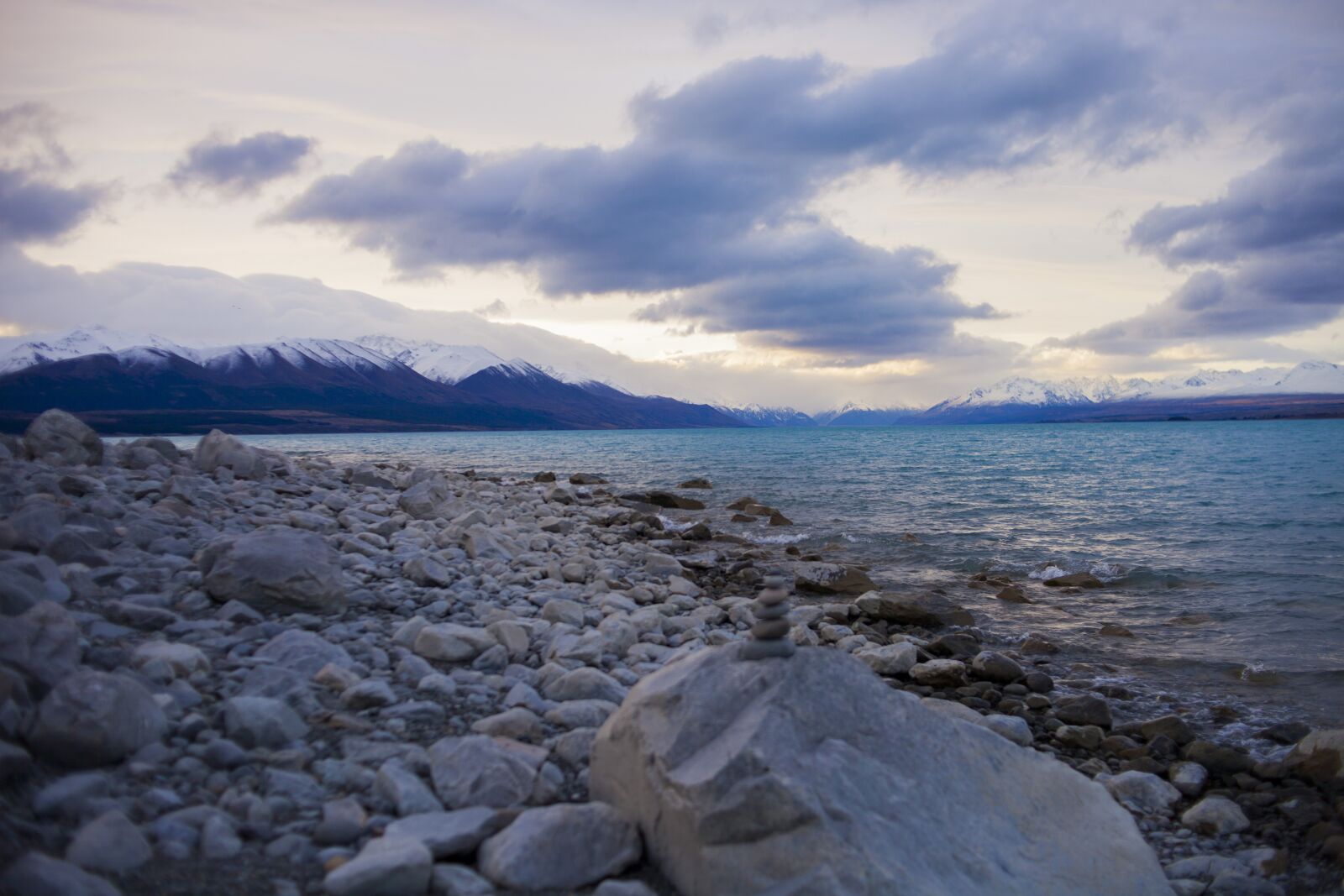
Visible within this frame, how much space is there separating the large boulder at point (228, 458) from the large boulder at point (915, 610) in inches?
487

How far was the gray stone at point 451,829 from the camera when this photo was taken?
3.66 metres

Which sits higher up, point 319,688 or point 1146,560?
point 319,688

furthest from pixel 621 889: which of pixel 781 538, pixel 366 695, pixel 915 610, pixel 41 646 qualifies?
pixel 781 538

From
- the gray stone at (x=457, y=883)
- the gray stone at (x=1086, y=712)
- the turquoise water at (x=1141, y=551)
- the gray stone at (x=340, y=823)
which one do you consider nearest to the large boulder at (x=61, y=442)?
the gray stone at (x=340, y=823)

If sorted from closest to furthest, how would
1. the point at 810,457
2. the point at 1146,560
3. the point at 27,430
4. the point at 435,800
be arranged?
the point at 435,800 → the point at 27,430 → the point at 1146,560 → the point at 810,457

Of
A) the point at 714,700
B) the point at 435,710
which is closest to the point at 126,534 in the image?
the point at 435,710

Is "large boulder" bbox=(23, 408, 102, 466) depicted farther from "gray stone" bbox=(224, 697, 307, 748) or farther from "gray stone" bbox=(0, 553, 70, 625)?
"gray stone" bbox=(224, 697, 307, 748)

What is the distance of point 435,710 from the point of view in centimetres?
539

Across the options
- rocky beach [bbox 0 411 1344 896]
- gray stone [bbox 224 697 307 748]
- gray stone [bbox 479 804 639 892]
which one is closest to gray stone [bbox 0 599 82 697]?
rocky beach [bbox 0 411 1344 896]

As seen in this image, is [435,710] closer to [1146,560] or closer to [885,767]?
[885,767]

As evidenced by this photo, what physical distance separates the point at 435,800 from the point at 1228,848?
18.1 ft

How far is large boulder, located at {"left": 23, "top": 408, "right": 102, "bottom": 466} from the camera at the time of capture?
13172mm

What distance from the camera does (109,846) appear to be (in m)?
3.13

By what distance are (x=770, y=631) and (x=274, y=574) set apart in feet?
15.7
